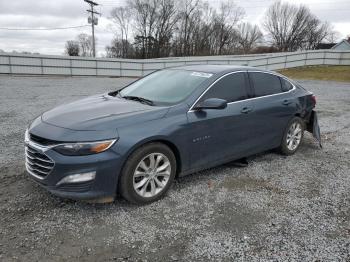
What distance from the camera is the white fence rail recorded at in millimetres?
22891

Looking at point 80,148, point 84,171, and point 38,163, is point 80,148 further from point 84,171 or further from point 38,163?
point 38,163

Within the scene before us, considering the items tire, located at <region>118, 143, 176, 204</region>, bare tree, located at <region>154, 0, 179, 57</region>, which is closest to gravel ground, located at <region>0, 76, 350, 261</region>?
tire, located at <region>118, 143, 176, 204</region>

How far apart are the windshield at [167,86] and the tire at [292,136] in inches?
76.9

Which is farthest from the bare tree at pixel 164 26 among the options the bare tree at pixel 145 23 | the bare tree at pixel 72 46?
the bare tree at pixel 72 46

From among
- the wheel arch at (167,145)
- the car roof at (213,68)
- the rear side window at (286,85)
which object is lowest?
the wheel arch at (167,145)

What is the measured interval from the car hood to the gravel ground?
92 cm

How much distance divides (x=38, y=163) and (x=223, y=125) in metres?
2.30

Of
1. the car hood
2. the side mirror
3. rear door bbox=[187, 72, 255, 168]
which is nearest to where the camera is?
the car hood

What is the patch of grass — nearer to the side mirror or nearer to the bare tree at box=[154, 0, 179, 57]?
the side mirror

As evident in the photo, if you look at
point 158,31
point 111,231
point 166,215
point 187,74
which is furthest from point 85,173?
point 158,31

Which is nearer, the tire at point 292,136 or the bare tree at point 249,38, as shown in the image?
the tire at point 292,136

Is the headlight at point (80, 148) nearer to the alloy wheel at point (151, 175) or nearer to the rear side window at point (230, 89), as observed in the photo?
the alloy wheel at point (151, 175)

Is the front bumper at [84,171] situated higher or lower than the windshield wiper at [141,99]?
lower

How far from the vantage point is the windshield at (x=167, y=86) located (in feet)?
13.7
